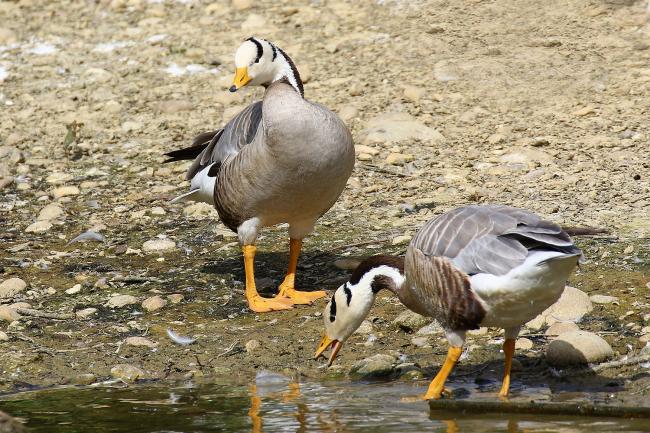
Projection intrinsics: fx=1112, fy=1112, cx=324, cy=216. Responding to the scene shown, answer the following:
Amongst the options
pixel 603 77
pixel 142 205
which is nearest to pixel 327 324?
pixel 142 205

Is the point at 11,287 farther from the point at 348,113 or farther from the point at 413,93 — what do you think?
the point at 413,93

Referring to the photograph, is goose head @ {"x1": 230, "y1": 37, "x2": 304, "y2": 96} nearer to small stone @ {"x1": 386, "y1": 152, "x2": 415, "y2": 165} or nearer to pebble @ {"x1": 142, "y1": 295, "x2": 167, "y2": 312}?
pebble @ {"x1": 142, "y1": 295, "x2": 167, "y2": 312}

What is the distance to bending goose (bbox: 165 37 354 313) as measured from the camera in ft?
25.4

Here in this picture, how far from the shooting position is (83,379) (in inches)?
274

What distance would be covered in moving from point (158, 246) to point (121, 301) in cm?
120

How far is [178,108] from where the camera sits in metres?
12.3

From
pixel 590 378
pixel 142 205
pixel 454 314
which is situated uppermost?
pixel 454 314

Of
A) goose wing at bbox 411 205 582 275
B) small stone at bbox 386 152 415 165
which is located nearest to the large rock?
small stone at bbox 386 152 415 165

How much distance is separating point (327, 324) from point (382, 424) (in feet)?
3.75

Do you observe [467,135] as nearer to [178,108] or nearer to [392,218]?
[392,218]

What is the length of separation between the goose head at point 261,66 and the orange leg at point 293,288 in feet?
3.97

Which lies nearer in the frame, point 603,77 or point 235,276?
point 235,276

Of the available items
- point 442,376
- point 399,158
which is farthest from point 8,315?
point 399,158

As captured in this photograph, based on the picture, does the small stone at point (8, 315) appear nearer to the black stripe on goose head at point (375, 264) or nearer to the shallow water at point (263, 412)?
the shallow water at point (263, 412)
